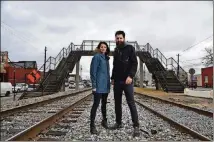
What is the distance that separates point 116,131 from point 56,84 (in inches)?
875

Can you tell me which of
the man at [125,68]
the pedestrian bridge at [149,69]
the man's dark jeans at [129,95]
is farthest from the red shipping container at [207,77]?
the man at [125,68]

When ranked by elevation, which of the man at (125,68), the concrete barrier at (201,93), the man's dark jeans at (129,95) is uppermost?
the man at (125,68)

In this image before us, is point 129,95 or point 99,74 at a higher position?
point 99,74

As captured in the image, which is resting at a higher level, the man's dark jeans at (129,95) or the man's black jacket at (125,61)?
the man's black jacket at (125,61)

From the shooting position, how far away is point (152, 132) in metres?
6.34

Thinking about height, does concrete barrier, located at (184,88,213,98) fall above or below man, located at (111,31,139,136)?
below

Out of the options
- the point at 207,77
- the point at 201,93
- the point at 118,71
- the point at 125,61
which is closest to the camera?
the point at 125,61

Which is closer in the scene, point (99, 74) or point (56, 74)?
point (99, 74)

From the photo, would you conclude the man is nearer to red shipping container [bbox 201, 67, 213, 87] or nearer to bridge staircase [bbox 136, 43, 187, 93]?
bridge staircase [bbox 136, 43, 187, 93]

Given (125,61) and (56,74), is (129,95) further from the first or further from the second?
(56,74)

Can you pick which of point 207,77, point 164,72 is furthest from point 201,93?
point 207,77

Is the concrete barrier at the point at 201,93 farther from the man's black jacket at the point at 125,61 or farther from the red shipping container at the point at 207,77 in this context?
the red shipping container at the point at 207,77

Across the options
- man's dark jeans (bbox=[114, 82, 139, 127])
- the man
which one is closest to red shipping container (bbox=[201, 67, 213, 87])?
man's dark jeans (bbox=[114, 82, 139, 127])

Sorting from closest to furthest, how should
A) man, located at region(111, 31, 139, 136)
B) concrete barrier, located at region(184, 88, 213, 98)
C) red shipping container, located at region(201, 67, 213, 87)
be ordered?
man, located at region(111, 31, 139, 136) → concrete barrier, located at region(184, 88, 213, 98) → red shipping container, located at region(201, 67, 213, 87)
